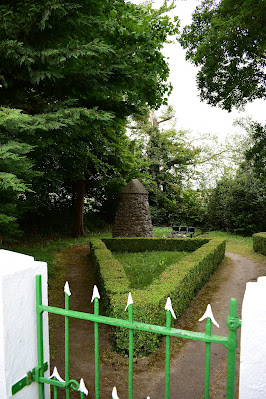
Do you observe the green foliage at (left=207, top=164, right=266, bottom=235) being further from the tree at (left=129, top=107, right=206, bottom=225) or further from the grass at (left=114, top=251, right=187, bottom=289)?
the grass at (left=114, top=251, right=187, bottom=289)

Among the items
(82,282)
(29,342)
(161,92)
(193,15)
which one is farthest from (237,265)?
(29,342)

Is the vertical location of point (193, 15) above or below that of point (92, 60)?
above

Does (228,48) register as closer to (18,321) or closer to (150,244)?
(150,244)

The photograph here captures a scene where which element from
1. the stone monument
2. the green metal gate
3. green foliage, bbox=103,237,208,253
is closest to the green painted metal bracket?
the green metal gate

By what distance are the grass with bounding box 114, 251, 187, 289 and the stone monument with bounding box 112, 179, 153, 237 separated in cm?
235

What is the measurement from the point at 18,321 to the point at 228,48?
34.7 feet

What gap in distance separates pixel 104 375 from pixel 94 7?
650 centimetres

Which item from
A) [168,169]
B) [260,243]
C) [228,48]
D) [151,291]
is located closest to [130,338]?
[151,291]

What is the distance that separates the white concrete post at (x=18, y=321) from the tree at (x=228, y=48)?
29.0 feet

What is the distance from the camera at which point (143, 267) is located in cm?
933

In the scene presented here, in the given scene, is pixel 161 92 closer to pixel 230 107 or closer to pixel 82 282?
pixel 230 107

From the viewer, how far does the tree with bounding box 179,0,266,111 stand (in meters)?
8.85

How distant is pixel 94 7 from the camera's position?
20.2 feet

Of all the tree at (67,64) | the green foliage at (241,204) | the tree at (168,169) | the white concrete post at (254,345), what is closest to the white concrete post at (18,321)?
the white concrete post at (254,345)
